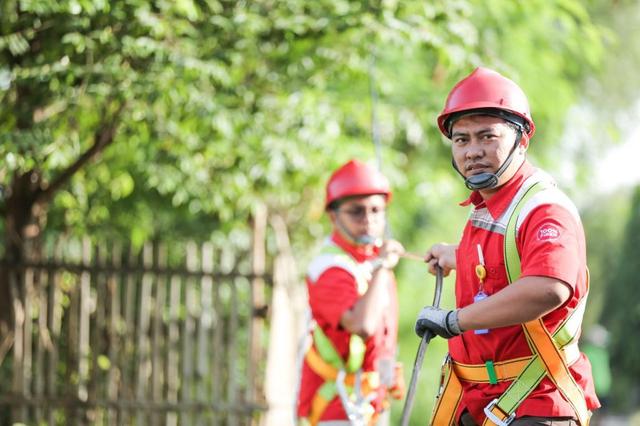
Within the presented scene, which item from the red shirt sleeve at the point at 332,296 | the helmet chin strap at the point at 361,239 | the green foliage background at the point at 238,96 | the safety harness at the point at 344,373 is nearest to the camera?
the red shirt sleeve at the point at 332,296

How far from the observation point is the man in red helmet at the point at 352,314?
6.09m

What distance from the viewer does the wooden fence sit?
9930 millimetres

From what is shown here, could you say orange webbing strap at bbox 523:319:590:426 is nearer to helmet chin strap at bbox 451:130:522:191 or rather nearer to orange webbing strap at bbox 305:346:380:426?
helmet chin strap at bbox 451:130:522:191

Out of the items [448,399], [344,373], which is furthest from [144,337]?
[448,399]

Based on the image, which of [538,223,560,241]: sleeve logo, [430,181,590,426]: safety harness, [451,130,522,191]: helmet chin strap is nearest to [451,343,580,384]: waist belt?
[430,181,590,426]: safety harness

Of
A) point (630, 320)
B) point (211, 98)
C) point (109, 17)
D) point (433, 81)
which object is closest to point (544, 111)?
point (433, 81)

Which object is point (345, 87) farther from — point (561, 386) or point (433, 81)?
point (561, 386)

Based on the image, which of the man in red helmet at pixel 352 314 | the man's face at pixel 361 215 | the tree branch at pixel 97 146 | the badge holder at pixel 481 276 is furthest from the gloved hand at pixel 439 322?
the tree branch at pixel 97 146

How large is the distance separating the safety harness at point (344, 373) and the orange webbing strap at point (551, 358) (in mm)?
2378

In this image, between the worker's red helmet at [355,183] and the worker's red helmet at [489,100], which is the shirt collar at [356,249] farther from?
the worker's red helmet at [489,100]

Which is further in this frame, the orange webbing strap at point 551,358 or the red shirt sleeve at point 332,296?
the red shirt sleeve at point 332,296

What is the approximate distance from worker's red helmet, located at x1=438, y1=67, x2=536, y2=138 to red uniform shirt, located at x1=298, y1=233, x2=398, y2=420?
7.05ft

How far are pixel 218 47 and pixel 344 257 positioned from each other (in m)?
2.69

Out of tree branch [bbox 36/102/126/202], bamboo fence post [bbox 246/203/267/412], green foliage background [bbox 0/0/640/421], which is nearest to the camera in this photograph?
green foliage background [bbox 0/0/640/421]
